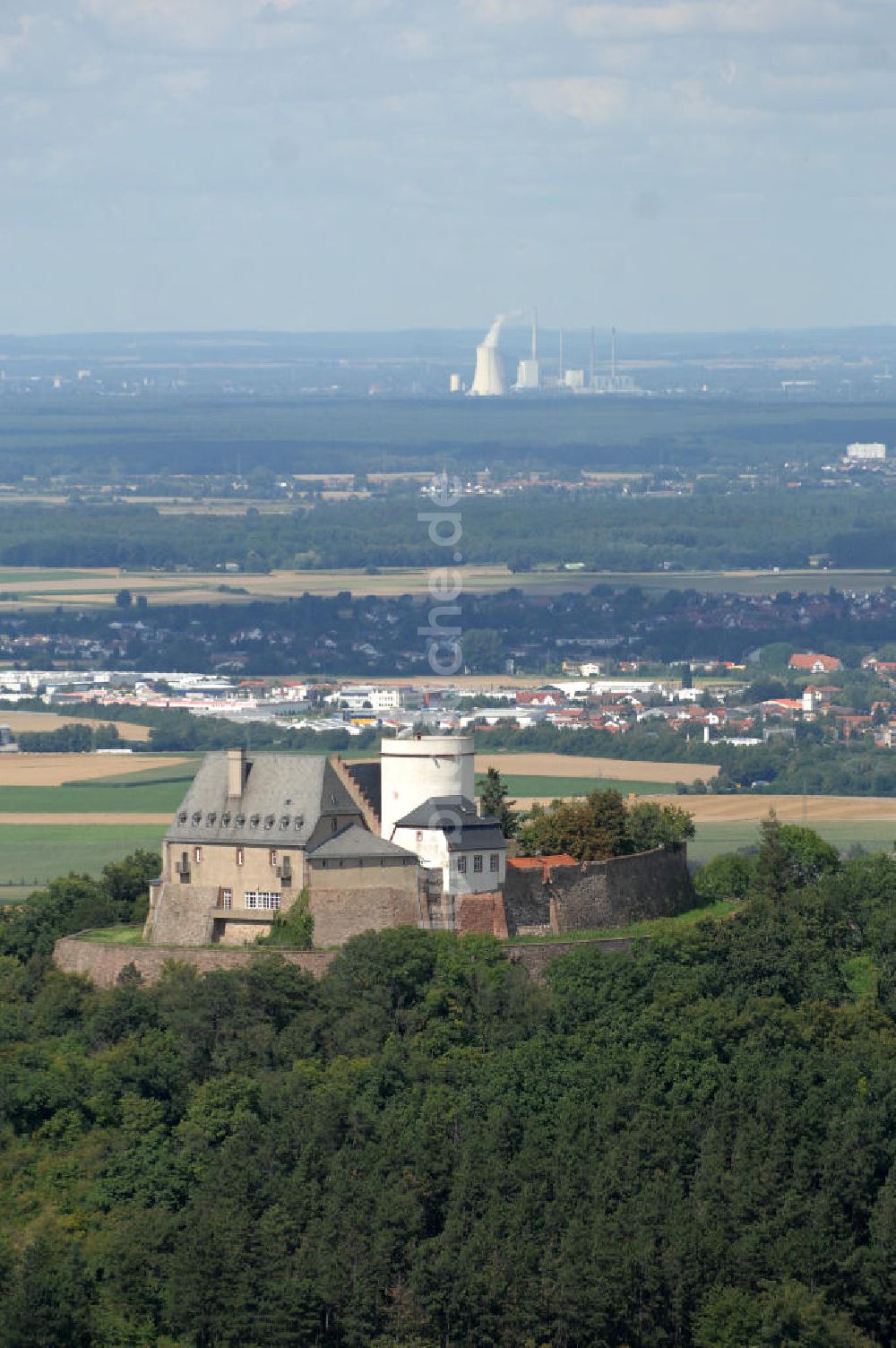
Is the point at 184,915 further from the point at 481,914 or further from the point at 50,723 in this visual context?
the point at 50,723

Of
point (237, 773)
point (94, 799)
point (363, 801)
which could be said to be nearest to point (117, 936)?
point (237, 773)

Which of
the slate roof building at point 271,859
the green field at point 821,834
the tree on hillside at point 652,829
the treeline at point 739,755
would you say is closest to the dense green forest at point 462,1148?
the slate roof building at point 271,859

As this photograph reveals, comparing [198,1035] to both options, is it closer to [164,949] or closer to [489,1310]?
[164,949]

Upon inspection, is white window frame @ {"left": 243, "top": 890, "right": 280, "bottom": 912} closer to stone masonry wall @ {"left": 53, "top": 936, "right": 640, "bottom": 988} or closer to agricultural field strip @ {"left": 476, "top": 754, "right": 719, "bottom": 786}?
stone masonry wall @ {"left": 53, "top": 936, "right": 640, "bottom": 988}

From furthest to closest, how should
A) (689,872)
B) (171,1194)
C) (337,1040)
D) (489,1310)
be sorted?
(689,872), (337,1040), (171,1194), (489,1310)

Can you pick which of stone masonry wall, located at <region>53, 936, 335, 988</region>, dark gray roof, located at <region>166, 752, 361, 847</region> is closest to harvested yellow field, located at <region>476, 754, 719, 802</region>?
dark gray roof, located at <region>166, 752, 361, 847</region>

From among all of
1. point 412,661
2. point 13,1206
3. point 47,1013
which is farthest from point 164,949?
point 412,661
